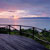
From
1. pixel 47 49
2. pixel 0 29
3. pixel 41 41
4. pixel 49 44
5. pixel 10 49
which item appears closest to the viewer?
pixel 10 49

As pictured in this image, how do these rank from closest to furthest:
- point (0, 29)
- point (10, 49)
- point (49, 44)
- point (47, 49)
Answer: point (10, 49)
point (47, 49)
point (49, 44)
point (0, 29)

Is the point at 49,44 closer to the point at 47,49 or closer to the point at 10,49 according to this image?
the point at 47,49

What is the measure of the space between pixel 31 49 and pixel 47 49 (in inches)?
44.5

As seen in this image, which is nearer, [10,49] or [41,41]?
[10,49]

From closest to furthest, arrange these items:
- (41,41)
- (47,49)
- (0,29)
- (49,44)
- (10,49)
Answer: (10,49)
(47,49)
(49,44)
(41,41)
(0,29)

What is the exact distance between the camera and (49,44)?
10117 millimetres

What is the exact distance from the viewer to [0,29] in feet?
68.2

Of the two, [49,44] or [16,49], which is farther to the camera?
[49,44]

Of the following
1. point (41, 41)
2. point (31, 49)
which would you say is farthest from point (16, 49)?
point (41, 41)

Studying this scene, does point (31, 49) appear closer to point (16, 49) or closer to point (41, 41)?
point (16, 49)

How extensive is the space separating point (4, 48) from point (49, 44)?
3.47 meters

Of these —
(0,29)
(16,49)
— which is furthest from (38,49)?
(0,29)

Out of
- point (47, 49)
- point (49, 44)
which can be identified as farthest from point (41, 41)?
point (47, 49)

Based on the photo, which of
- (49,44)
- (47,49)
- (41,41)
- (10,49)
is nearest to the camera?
(10,49)
